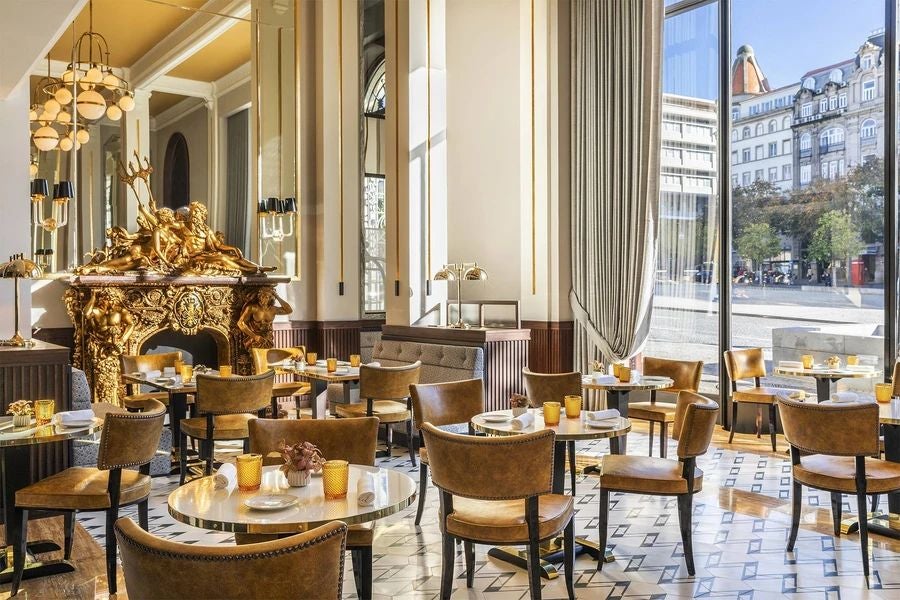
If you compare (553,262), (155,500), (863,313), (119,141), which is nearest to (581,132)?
Answer: (553,262)

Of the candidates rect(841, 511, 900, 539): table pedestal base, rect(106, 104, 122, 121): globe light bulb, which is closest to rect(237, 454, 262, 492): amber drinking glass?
rect(841, 511, 900, 539): table pedestal base

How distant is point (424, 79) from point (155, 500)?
524 cm

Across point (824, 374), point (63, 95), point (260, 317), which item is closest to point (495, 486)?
point (824, 374)

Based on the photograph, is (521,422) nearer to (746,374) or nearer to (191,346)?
(746,374)

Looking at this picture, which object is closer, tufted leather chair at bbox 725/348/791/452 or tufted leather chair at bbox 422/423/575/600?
tufted leather chair at bbox 422/423/575/600

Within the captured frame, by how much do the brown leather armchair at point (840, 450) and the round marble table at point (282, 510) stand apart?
2288 mm

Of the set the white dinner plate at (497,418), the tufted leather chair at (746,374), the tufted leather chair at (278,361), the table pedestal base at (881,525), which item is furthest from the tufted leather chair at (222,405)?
the tufted leather chair at (746,374)

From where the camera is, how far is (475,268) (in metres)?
8.30

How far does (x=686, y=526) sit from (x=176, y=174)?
23.8ft

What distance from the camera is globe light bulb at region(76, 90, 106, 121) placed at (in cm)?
861

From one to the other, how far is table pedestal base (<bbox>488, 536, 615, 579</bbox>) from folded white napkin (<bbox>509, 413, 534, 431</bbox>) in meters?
0.69

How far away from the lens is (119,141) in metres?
8.96

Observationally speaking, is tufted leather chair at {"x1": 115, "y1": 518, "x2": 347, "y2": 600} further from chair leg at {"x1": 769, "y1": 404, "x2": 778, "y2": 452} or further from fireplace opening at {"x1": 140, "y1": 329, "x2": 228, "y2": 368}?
fireplace opening at {"x1": 140, "y1": 329, "x2": 228, "y2": 368}

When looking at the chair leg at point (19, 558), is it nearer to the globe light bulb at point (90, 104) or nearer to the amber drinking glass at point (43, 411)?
the amber drinking glass at point (43, 411)
